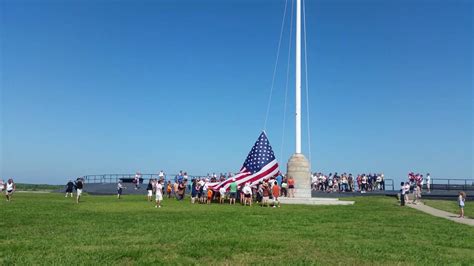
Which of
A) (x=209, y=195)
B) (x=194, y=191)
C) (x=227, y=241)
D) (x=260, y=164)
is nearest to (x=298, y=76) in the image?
(x=260, y=164)

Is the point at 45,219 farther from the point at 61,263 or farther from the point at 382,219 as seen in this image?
the point at 382,219

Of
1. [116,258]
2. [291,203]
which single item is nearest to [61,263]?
[116,258]

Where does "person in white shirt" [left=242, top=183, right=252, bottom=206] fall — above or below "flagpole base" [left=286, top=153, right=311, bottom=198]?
below

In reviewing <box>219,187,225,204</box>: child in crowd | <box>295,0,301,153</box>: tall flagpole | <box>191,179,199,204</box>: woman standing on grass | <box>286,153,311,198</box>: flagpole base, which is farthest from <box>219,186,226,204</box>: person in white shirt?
<box>295,0,301,153</box>: tall flagpole

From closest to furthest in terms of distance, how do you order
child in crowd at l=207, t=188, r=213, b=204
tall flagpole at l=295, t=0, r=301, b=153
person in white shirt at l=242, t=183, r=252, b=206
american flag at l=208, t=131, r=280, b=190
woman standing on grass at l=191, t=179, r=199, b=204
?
person in white shirt at l=242, t=183, r=252, b=206
child in crowd at l=207, t=188, r=213, b=204
woman standing on grass at l=191, t=179, r=199, b=204
american flag at l=208, t=131, r=280, b=190
tall flagpole at l=295, t=0, r=301, b=153

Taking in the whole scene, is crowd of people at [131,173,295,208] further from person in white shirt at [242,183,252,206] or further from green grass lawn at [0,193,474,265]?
green grass lawn at [0,193,474,265]

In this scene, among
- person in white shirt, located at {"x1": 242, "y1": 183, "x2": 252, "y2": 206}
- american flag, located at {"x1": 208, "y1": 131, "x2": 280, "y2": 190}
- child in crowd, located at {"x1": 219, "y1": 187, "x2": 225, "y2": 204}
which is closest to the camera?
person in white shirt, located at {"x1": 242, "y1": 183, "x2": 252, "y2": 206}

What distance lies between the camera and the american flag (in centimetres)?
2891

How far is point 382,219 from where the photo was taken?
59.5 feet

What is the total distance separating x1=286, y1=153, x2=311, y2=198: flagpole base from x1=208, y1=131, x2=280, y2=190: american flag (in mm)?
1090

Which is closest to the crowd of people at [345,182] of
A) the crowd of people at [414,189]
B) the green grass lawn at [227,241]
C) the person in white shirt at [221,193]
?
the crowd of people at [414,189]

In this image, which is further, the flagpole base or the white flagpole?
the white flagpole

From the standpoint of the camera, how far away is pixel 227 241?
11.0 metres

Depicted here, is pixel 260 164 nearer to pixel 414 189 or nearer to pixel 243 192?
pixel 243 192
